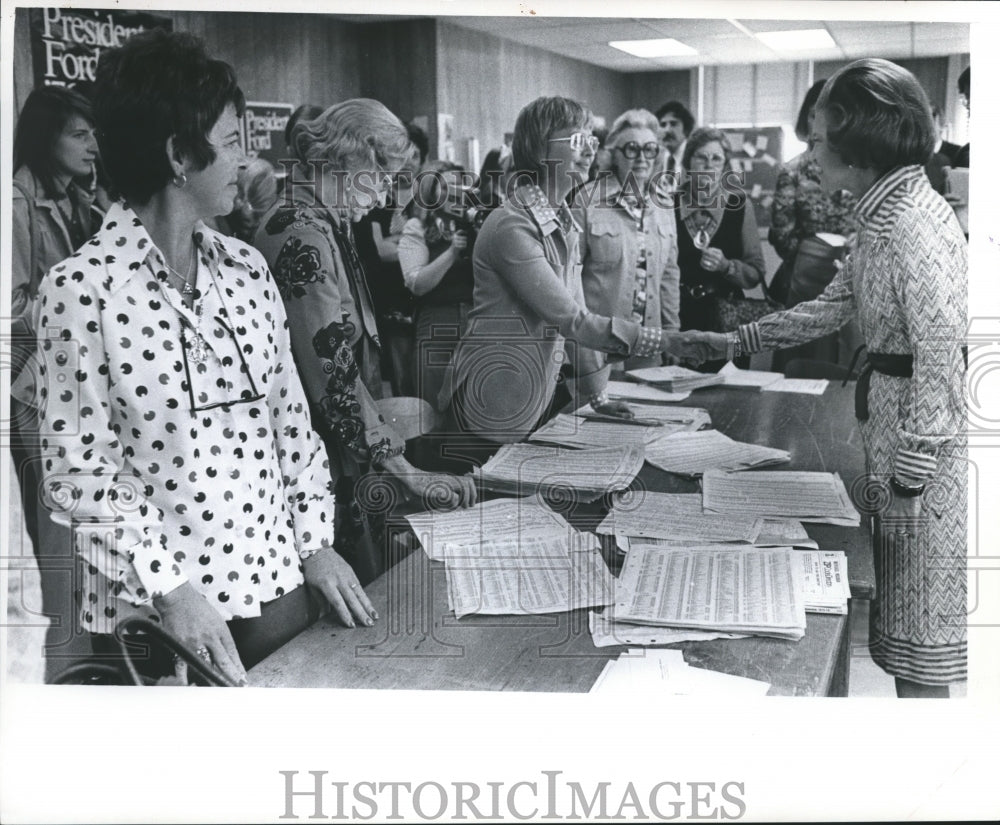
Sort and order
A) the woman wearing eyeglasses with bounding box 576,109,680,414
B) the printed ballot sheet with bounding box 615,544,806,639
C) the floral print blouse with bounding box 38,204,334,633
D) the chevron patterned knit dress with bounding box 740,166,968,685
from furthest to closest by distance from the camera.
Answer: the woman wearing eyeglasses with bounding box 576,109,680,414, the chevron patterned knit dress with bounding box 740,166,968,685, the floral print blouse with bounding box 38,204,334,633, the printed ballot sheet with bounding box 615,544,806,639

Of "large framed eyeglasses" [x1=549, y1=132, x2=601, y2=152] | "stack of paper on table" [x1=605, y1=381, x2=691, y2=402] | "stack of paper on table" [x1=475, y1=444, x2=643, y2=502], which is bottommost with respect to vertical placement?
"stack of paper on table" [x1=475, y1=444, x2=643, y2=502]

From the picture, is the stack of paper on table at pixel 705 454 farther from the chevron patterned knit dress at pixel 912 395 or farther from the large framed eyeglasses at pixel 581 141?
the large framed eyeglasses at pixel 581 141

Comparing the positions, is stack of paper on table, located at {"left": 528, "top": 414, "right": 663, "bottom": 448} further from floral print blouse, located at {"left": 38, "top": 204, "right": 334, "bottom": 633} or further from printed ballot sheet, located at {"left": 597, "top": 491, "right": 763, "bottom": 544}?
floral print blouse, located at {"left": 38, "top": 204, "right": 334, "bottom": 633}

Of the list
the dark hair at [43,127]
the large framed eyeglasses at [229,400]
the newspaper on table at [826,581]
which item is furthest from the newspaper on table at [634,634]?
the dark hair at [43,127]

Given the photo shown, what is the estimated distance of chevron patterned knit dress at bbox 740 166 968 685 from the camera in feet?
7.28

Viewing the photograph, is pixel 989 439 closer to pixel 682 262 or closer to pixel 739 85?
pixel 682 262

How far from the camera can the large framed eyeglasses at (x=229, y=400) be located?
213 centimetres

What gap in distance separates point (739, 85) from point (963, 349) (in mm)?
687

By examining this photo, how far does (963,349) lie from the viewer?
2252 millimetres

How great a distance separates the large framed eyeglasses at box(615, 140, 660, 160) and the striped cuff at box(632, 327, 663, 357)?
0.35 m

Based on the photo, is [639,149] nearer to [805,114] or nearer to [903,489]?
[805,114]

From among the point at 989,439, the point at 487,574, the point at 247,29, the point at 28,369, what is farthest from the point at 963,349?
the point at 28,369

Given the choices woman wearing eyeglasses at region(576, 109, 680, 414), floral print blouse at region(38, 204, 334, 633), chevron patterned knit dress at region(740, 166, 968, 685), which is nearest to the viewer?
floral print blouse at region(38, 204, 334, 633)

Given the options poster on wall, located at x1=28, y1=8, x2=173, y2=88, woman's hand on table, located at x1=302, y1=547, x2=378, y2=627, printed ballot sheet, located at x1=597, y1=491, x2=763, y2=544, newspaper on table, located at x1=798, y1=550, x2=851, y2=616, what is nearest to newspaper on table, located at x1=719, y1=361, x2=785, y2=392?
printed ballot sheet, located at x1=597, y1=491, x2=763, y2=544
